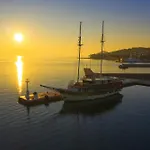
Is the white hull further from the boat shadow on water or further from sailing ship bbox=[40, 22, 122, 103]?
the boat shadow on water

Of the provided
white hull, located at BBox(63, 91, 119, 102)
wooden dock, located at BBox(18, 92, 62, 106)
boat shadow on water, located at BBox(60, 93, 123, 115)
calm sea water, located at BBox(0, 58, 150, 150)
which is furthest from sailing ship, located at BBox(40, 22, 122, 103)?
calm sea water, located at BBox(0, 58, 150, 150)

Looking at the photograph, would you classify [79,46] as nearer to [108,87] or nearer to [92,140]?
[108,87]

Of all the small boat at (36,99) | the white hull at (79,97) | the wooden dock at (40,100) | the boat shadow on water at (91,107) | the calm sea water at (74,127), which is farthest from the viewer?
the white hull at (79,97)

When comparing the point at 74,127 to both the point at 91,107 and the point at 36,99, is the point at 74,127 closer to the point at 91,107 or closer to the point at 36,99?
the point at 91,107

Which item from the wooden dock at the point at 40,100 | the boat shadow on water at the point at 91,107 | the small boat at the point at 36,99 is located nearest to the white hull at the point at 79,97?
the boat shadow on water at the point at 91,107

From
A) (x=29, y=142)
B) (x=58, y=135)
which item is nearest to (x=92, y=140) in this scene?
(x=58, y=135)

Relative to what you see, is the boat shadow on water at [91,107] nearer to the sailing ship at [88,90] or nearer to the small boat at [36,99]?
the sailing ship at [88,90]

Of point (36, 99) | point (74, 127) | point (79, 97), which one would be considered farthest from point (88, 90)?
point (74, 127)

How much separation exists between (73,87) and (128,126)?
67.0ft

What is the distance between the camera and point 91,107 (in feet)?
165

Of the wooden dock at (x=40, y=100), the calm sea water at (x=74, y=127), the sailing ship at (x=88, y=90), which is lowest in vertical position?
the calm sea water at (x=74, y=127)

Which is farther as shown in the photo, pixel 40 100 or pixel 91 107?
pixel 40 100

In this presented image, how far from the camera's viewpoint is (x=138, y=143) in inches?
1225

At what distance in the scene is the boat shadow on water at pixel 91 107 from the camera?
46.8 m
